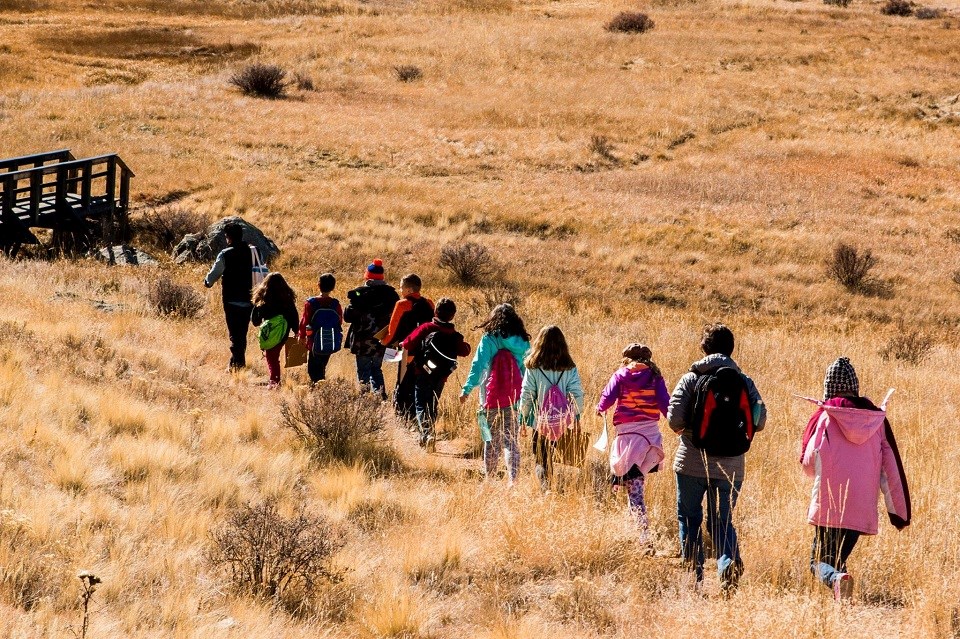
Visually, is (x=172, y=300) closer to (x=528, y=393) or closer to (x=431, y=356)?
(x=431, y=356)

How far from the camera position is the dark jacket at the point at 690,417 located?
16.9 ft

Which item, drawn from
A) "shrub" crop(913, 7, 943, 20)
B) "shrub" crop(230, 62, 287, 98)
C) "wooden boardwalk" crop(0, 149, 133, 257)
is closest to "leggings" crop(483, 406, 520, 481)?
"wooden boardwalk" crop(0, 149, 133, 257)

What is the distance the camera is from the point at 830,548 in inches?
201

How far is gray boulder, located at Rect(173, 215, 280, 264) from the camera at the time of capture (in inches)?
750

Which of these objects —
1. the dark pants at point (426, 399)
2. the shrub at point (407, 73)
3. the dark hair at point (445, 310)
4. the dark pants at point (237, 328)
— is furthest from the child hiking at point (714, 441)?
the shrub at point (407, 73)

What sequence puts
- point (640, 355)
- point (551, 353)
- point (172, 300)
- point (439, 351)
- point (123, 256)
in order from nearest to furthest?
point (640, 355)
point (551, 353)
point (439, 351)
point (172, 300)
point (123, 256)

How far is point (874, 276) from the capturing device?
854 inches

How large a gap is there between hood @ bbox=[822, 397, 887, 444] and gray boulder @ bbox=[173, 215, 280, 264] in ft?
50.2

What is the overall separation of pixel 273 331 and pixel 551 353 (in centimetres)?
406

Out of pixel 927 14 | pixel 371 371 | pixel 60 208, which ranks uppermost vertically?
pixel 927 14

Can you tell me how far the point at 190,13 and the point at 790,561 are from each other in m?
66.9

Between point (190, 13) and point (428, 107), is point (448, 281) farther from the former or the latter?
point (190, 13)

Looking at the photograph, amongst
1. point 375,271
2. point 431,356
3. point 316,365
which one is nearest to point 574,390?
point 431,356

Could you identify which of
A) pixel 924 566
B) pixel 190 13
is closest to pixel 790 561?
pixel 924 566
